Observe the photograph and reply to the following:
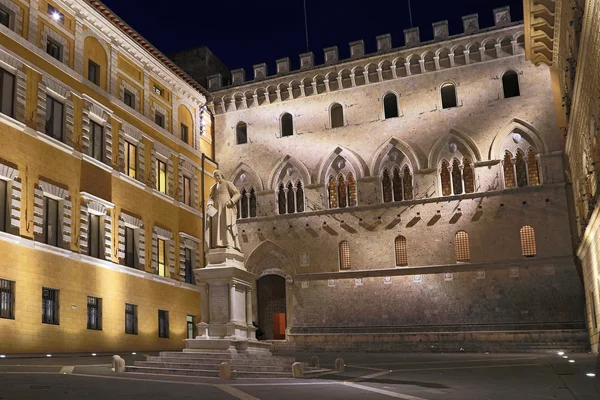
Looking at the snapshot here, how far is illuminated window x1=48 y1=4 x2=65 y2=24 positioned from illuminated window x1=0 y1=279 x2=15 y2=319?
1051 cm

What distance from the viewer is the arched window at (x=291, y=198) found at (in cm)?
3634

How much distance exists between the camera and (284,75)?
37.2 m

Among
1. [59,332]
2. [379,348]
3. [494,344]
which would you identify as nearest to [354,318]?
[379,348]

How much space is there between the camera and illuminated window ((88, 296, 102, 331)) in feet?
84.1

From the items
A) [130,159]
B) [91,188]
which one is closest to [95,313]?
[91,188]

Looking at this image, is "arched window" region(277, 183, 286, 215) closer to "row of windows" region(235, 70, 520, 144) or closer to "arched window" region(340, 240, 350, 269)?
"row of windows" region(235, 70, 520, 144)

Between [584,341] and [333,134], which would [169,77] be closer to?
[333,134]

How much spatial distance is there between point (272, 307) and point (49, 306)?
1495 centimetres

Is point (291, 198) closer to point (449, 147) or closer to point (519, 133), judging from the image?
point (449, 147)

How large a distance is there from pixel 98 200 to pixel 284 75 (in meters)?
14.5

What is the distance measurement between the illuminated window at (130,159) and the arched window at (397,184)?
13177 mm

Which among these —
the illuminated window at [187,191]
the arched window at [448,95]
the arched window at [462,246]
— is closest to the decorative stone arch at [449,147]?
the arched window at [448,95]

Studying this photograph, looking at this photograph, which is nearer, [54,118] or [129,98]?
[54,118]

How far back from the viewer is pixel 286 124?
37.5 metres
